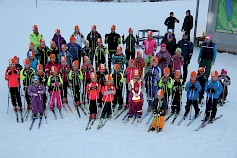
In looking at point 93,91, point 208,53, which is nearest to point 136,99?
point 93,91

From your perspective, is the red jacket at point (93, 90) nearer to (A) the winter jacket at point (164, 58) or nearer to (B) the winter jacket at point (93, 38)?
(A) the winter jacket at point (164, 58)

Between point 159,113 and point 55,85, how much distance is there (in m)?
3.66

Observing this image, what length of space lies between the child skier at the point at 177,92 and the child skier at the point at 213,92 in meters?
0.87

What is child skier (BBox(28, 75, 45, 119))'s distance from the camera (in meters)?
9.63

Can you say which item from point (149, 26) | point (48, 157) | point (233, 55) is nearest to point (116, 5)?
point (149, 26)

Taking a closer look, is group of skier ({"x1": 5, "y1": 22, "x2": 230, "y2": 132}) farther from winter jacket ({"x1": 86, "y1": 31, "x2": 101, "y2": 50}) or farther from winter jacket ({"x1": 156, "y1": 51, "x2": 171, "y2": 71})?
winter jacket ({"x1": 86, "y1": 31, "x2": 101, "y2": 50})

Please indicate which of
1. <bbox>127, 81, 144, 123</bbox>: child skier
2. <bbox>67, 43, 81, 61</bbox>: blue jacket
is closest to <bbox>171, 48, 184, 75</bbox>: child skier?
<bbox>127, 81, 144, 123</bbox>: child skier

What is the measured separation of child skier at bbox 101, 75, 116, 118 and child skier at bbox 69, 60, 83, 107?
1.21 m

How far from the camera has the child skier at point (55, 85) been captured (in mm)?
10078

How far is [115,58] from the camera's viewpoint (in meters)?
11.6

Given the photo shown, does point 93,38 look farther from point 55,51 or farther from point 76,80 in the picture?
point 76,80

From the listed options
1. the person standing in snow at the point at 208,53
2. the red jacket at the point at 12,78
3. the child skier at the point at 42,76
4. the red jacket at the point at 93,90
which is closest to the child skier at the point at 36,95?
the child skier at the point at 42,76

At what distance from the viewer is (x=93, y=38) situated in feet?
43.8

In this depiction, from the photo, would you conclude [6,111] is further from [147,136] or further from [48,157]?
[147,136]
